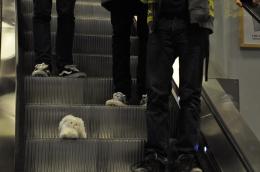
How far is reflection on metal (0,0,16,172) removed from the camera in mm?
2573

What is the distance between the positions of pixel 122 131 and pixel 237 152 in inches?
30.4

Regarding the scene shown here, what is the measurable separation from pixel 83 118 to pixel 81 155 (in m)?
0.39

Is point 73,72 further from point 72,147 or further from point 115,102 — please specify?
point 72,147

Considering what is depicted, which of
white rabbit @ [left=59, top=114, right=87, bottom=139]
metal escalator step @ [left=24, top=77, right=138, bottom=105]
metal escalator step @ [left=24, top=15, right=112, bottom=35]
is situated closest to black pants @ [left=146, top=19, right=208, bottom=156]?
white rabbit @ [left=59, top=114, right=87, bottom=139]

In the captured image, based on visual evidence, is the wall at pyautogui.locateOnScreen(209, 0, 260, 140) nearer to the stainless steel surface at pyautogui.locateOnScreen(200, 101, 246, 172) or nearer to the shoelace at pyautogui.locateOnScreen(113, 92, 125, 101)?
the stainless steel surface at pyautogui.locateOnScreen(200, 101, 246, 172)

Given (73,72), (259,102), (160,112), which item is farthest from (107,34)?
(160,112)

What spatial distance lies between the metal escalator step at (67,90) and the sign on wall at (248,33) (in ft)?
3.08

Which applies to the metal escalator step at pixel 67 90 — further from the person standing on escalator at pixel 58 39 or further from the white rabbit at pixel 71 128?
the white rabbit at pixel 71 128

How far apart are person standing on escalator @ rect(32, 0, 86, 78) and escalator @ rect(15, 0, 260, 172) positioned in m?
0.10

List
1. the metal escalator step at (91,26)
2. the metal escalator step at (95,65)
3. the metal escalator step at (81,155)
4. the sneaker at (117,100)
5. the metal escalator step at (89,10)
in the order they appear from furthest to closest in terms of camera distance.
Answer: the metal escalator step at (89,10)
the metal escalator step at (91,26)
the metal escalator step at (95,65)
the sneaker at (117,100)
the metal escalator step at (81,155)

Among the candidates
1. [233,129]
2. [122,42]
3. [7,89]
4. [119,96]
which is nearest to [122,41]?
[122,42]

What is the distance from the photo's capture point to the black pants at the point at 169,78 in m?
2.72

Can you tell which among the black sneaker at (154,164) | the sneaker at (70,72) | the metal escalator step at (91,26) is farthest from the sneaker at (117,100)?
the metal escalator step at (91,26)

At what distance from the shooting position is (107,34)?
4.60m
